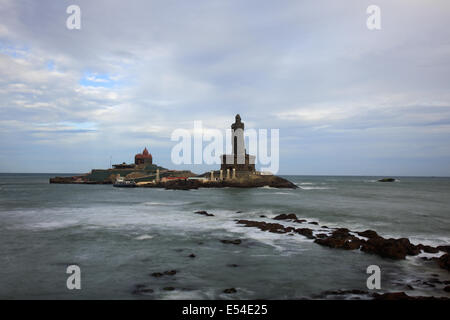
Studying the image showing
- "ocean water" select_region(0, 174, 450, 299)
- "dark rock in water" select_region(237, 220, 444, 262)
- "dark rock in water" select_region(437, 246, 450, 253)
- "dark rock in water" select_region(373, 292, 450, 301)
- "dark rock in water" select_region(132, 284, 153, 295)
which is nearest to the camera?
"dark rock in water" select_region(373, 292, 450, 301)

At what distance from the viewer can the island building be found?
99500mm

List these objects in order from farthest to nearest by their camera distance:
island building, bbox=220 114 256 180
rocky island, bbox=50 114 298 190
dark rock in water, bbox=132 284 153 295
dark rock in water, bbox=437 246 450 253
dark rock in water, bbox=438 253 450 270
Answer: island building, bbox=220 114 256 180, rocky island, bbox=50 114 298 190, dark rock in water, bbox=437 246 450 253, dark rock in water, bbox=438 253 450 270, dark rock in water, bbox=132 284 153 295

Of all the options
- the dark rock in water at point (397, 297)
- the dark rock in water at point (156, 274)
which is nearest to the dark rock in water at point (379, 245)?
the dark rock in water at point (397, 297)

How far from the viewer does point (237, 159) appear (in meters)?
99.8

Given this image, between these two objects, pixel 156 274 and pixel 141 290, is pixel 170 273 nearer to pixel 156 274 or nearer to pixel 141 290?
pixel 156 274

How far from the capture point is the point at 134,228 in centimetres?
2272

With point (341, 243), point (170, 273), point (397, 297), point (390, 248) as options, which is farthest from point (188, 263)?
point (390, 248)

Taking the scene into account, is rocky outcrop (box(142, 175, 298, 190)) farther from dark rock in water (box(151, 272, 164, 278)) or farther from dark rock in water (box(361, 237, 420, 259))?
dark rock in water (box(151, 272, 164, 278))

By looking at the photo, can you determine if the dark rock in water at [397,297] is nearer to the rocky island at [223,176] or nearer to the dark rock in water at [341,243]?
the dark rock in water at [341,243]

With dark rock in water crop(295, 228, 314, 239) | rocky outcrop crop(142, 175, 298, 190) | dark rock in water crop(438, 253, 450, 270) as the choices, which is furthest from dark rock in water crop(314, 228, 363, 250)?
rocky outcrop crop(142, 175, 298, 190)

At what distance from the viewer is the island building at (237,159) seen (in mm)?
99500

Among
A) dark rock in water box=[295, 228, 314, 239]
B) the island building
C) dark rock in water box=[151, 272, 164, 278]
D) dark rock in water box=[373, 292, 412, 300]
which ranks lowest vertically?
dark rock in water box=[295, 228, 314, 239]

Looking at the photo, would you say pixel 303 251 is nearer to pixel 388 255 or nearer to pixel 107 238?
pixel 388 255
